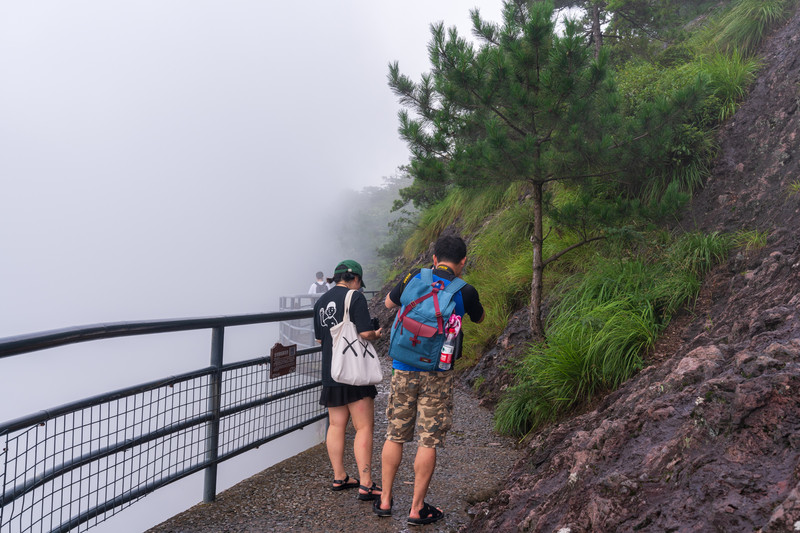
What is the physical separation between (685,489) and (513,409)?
350cm

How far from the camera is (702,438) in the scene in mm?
2420

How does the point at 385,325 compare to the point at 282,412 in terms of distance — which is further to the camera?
the point at 385,325

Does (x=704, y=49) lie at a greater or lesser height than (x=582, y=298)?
greater

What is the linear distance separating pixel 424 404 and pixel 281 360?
138 cm

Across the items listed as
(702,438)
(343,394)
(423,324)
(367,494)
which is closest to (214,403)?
(343,394)

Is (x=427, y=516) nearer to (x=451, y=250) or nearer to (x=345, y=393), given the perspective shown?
(x=345, y=393)

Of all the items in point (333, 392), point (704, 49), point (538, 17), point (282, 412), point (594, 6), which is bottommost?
point (282, 412)

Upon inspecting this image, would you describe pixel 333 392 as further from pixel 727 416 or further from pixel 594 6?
pixel 594 6

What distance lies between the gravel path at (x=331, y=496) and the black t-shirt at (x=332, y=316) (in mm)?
845

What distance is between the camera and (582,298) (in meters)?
6.48

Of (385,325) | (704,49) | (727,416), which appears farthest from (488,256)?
(727,416)

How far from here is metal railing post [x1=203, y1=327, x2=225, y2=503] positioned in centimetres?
393

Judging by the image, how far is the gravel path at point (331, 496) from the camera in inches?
146

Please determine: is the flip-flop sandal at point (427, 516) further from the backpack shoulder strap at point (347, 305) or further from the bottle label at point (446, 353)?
the backpack shoulder strap at point (347, 305)
